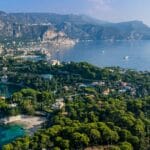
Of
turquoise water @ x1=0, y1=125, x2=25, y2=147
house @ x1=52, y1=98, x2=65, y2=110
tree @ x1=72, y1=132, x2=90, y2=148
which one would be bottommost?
turquoise water @ x1=0, y1=125, x2=25, y2=147

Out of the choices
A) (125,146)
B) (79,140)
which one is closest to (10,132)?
(79,140)

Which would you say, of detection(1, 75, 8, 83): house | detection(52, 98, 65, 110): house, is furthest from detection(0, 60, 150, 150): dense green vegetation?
detection(1, 75, 8, 83): house

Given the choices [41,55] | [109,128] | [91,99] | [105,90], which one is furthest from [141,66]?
[109,128]

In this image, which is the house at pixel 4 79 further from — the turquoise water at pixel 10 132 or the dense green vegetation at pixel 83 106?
the turquoise water at pixel 10 132

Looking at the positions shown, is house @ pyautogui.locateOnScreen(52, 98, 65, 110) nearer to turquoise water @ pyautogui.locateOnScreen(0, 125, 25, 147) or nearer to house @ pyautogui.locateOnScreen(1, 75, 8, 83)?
turquoise water @ pyautogui.locateOnScreen(0, 125, 25, 147)

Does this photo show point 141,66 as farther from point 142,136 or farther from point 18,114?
point 142,136

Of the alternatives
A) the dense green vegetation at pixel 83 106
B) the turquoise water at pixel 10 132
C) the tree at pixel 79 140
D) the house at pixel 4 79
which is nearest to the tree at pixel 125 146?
the dense green vegetation at pixel 83 106
